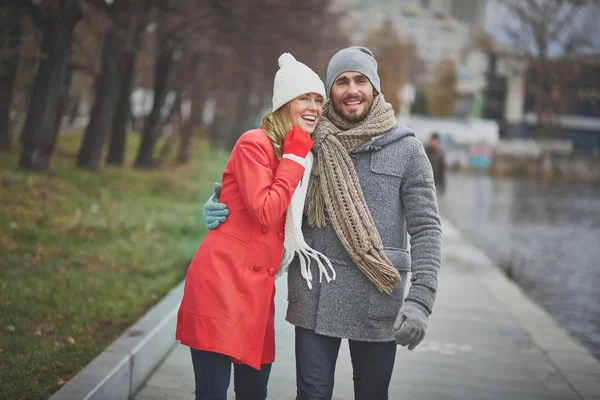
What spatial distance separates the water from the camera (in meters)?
9.89

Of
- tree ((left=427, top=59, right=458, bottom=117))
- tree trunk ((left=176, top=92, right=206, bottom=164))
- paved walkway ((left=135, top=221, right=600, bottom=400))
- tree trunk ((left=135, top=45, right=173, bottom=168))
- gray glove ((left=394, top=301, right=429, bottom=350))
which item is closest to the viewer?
gray glove ((left=394, top=301, right=429, bottom=350))

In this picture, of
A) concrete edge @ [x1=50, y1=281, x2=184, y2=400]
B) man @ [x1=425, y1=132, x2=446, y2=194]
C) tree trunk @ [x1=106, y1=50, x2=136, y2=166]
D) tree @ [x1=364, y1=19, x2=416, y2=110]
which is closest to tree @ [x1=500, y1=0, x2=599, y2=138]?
tree @ [x1=364, y1=19, x2=416, y2=110]

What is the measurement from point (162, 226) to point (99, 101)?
19.1ft

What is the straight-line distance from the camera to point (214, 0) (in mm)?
17281

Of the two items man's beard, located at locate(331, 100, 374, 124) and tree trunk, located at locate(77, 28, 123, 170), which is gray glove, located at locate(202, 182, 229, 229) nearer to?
man's beard, located at locate(331, 100, 374, 124)

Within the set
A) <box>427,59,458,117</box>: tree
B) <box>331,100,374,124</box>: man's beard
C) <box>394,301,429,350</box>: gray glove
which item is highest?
<box>427,59,458,117</box>: tree

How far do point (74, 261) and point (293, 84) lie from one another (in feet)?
18.4

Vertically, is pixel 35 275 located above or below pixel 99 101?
below

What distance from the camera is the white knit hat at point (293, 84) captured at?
11.8ft

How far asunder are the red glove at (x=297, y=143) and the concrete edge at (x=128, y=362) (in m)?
1.78

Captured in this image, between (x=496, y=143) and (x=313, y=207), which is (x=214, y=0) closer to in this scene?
(x=313, y=207)

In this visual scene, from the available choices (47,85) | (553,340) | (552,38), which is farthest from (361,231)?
(552,38)

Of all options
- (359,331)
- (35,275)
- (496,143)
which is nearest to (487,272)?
(35,275)

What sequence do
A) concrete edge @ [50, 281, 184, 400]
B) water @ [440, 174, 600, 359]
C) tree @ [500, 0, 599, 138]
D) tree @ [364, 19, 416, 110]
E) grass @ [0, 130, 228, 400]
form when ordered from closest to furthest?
concrete edge @ [50, 281, 184, 400] → grass @ [0, 130, 228, 400] → water @ [440, 174, 600, 359] → tree @ [500, 0, 599, 138] → tree @ [364, 19, 416, 110]
